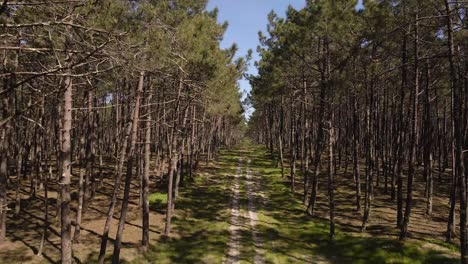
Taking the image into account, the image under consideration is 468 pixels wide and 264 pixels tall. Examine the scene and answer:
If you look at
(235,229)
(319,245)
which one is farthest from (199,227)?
(319,245)

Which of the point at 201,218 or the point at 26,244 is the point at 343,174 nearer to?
the point at 201,218

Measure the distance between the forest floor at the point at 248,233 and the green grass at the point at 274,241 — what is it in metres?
0.04

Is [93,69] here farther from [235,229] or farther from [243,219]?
[243,219]

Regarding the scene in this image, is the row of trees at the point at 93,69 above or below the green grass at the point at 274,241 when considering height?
above

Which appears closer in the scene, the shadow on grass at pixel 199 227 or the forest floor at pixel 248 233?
the forest floor at pixel 248 233

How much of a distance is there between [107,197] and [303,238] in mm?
15105

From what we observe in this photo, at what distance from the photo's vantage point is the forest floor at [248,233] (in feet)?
57.4

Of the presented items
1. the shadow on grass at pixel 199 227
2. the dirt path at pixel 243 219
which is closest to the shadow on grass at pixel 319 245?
the dirt path at pixel 243 219

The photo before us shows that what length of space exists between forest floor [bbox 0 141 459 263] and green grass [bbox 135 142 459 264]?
0.04m

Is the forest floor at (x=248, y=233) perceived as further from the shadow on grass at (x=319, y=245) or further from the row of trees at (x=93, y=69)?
the row of trees at (x=93, y=69)

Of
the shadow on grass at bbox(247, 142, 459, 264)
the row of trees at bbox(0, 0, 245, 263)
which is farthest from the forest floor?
the row of trees at bbox(0, 0, 245, 263)

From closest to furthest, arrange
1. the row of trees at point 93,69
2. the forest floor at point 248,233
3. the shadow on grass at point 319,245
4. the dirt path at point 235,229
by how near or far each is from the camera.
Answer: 1. the row of trees at point 93,69
2. the shadow on grass at point 319,245
3. the forest floor at point 248,233
4. the dirt path at point 235,229

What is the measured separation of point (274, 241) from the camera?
→ 2022 cm

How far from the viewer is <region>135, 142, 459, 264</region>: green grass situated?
1738cm
